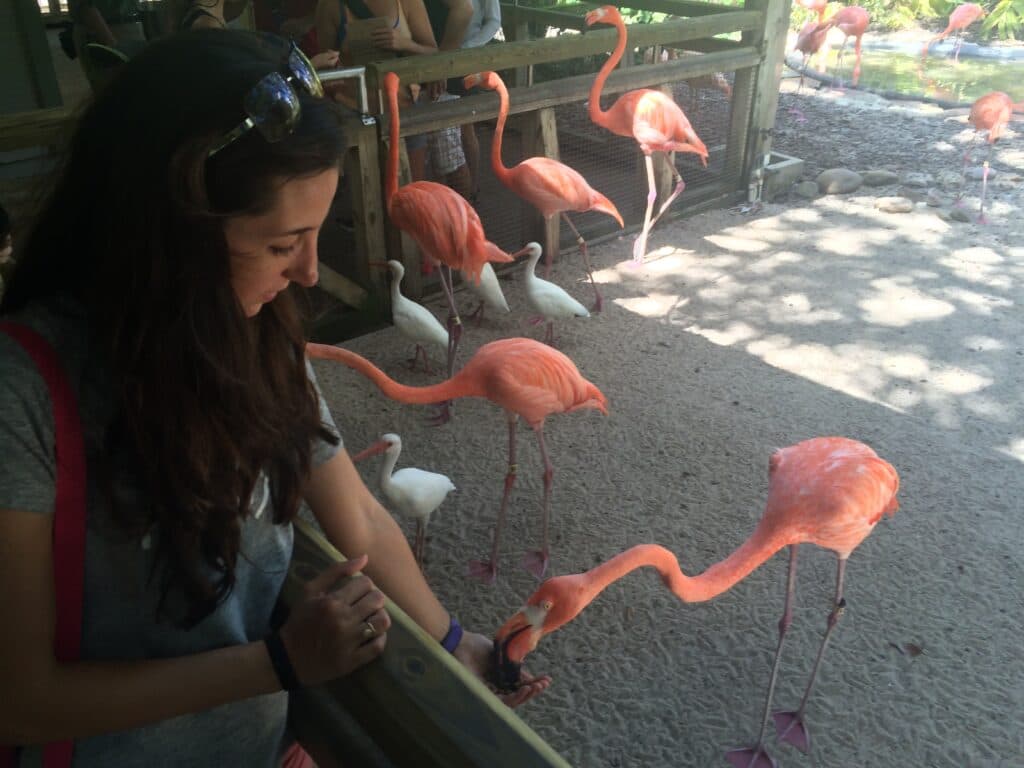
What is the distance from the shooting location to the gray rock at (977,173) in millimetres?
5766

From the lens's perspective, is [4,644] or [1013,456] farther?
[1013,456]

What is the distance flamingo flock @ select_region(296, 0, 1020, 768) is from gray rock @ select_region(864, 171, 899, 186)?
78.3 inches

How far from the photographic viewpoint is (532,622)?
60.6 inches

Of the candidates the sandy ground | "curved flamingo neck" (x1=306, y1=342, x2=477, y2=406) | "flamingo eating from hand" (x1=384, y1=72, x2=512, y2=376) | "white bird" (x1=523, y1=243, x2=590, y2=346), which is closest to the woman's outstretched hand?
the sandy ground

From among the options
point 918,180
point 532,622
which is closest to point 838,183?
point 918,180

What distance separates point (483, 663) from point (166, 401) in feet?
2.23

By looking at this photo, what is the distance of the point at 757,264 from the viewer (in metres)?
4.59

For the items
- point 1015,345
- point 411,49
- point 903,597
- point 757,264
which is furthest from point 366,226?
point 1015,345

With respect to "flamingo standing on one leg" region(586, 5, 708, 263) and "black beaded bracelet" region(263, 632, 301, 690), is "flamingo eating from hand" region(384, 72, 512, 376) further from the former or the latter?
"black beaded bracelet" region(263, 632, 301, 690)

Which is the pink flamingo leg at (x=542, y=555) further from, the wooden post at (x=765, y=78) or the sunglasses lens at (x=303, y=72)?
the wooden post at (x=765, y=78)

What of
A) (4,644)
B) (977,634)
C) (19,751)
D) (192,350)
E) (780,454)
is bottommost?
(977,634)

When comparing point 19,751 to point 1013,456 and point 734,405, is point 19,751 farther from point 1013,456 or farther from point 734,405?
point 1013,456

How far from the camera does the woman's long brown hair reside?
810 millimetres

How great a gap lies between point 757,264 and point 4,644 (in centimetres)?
429
